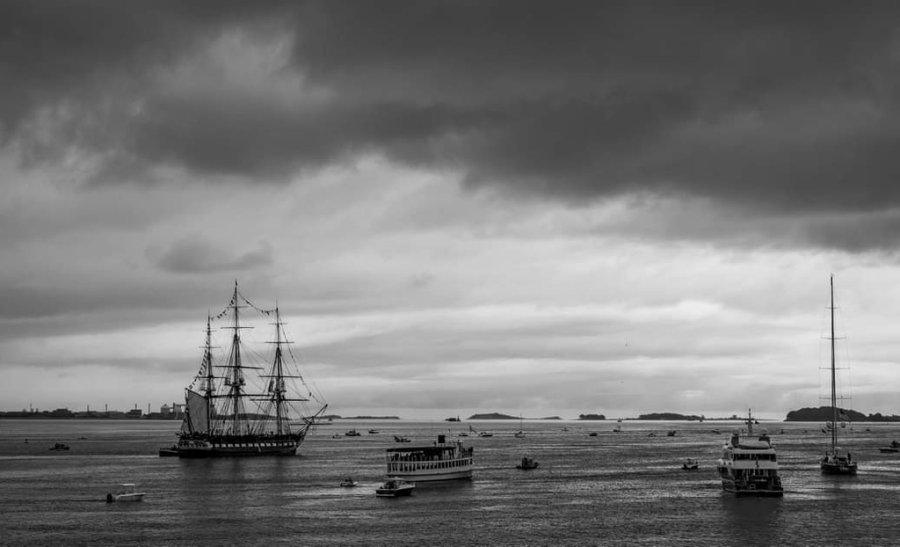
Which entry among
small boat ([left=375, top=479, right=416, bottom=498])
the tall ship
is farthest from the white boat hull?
the tall ship

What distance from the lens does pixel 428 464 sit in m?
159

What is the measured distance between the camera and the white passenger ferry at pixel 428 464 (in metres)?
157

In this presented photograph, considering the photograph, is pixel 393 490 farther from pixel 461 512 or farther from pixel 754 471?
pixel 754 471

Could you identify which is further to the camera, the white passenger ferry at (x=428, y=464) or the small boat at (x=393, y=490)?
the white passenger ferry at (x=428, y=464)

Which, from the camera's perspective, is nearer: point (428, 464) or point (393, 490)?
point (393, 490)

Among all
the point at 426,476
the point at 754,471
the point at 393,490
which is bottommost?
the point at 426,476

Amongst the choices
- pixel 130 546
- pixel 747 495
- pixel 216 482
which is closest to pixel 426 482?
pixel 216 482

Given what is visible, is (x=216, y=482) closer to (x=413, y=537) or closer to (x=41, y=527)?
(x=41, y=527)

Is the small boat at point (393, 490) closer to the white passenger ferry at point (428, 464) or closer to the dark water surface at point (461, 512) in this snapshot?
the dark water surface at point (461, 512)

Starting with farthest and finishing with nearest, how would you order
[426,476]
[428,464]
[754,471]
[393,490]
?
[428,464], [426,476], [393,490], [754,471]

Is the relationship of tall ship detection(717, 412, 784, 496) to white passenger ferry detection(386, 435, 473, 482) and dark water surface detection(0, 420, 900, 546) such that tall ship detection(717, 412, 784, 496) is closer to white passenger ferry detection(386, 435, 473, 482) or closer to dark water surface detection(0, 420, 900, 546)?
dark water surface detection(0, 420, 900, 546)

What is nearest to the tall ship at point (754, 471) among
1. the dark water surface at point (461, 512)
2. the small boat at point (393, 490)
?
the dark water surface at point (461, 512)

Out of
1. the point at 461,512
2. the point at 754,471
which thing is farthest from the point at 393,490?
the point at 754,471

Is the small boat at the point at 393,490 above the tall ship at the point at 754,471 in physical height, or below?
below
